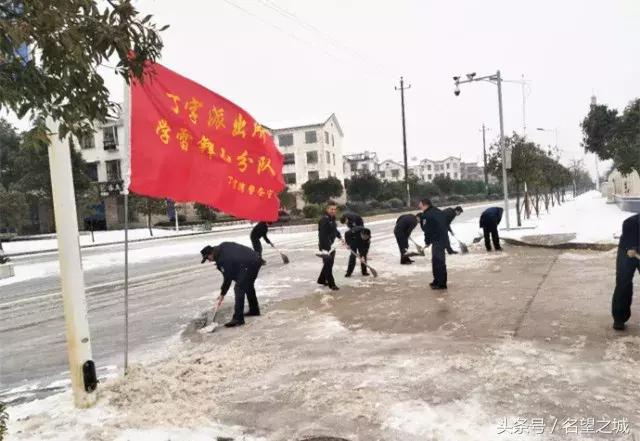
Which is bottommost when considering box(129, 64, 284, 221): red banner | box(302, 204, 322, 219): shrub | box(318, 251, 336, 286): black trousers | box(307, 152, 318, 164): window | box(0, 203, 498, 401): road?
box(0, 203, 498, 401): road

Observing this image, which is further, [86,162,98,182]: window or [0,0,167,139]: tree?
[86,162,98,182]: window

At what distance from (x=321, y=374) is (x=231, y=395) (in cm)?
83

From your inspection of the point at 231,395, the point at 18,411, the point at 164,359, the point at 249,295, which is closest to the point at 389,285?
the point at 249,295

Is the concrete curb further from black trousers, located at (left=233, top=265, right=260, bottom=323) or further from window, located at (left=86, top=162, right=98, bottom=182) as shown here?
window, located at (left=86, top=162, right=98, bottom=182)

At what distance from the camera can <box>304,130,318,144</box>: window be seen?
57.3m

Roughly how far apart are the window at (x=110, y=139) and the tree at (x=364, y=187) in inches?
933

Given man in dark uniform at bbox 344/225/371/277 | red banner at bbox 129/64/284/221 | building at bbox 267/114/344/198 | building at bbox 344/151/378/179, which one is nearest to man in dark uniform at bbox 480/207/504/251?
man in dark uniform at bbox 344/225/371/277

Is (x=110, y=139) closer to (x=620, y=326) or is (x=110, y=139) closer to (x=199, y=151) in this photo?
(x=199, y=151)

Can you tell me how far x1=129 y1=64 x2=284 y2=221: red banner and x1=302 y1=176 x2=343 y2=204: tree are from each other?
40930 mm

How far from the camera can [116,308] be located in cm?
875

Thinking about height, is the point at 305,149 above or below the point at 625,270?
above

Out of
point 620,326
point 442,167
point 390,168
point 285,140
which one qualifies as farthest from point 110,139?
point 442,167

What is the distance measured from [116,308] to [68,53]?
23.7 ft

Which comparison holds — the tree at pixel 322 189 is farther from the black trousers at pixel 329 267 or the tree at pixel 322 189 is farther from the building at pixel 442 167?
the building at pixel 442 167
